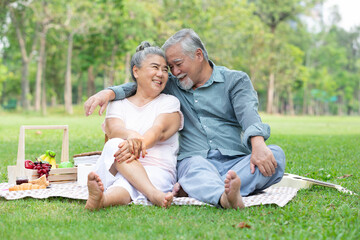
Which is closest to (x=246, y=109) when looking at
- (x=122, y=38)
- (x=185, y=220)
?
(x=185, y=220)

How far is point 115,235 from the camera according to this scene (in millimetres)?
2836

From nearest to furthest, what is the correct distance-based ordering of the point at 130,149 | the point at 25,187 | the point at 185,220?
the point at 185,220
the point at 130,149
the point at 25,187

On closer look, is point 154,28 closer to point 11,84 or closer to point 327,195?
point 11,84

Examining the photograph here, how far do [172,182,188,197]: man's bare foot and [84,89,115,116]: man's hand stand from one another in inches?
39.8

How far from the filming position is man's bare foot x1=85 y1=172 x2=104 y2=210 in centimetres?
327

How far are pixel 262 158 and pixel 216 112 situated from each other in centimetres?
85

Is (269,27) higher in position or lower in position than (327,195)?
higher

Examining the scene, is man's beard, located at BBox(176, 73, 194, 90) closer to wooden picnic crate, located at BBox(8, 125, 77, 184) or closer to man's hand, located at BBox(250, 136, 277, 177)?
man's hand, located at BBox(250, 136, 277, 177)

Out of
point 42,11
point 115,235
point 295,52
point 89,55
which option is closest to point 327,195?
point 115,235

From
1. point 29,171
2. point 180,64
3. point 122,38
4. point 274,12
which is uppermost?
point 274,12

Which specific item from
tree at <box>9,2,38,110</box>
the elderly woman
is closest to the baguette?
the elderly woman

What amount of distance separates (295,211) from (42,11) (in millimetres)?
28386

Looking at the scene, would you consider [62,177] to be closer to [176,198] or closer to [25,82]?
[176,198]

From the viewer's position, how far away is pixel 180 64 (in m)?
4.42
